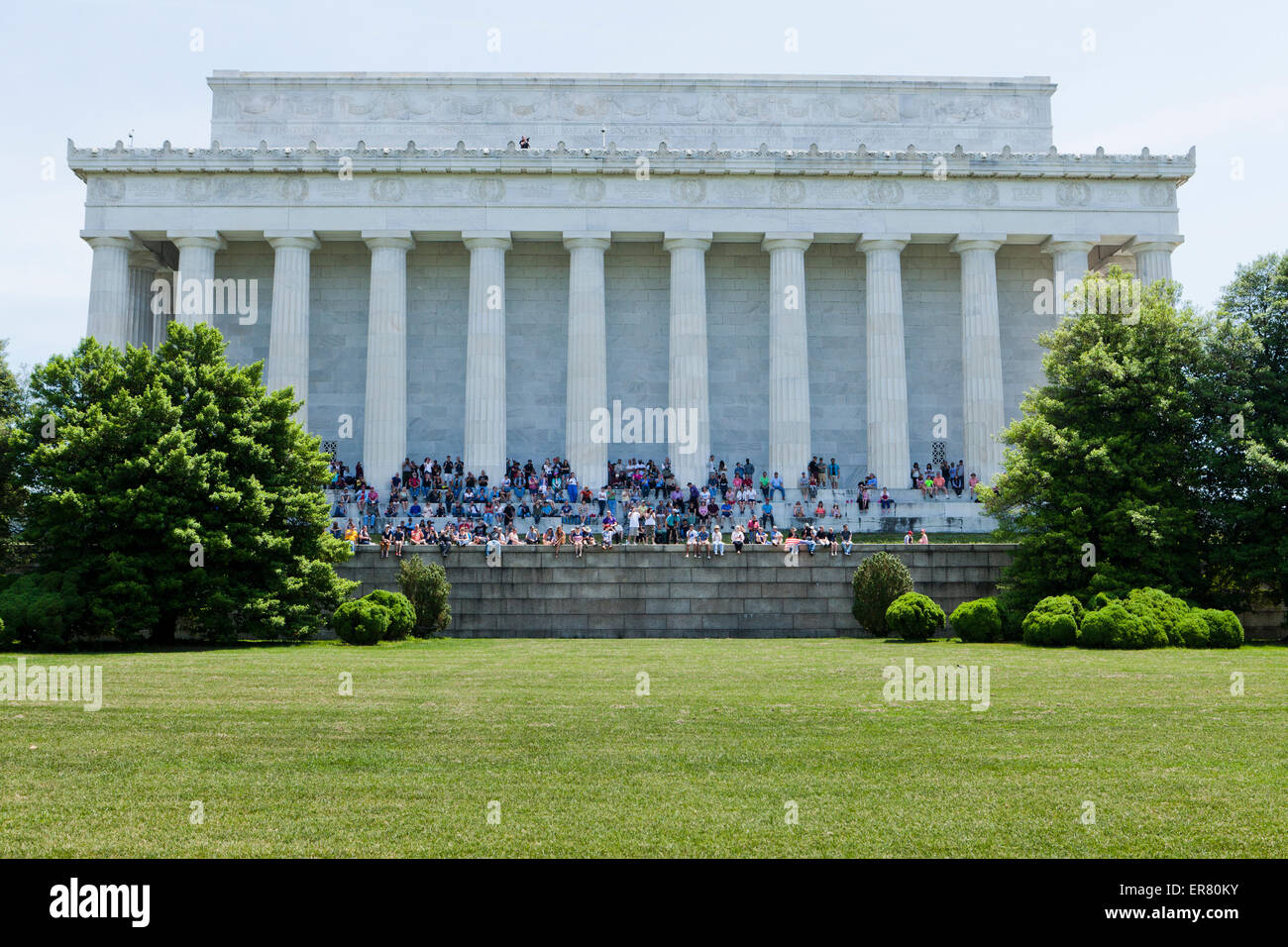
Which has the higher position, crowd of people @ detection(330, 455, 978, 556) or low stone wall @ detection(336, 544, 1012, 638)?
crowd of people @ detection(330, 455, 978, 556)

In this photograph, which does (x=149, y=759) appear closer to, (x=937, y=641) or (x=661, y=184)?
(x=937, y=641)

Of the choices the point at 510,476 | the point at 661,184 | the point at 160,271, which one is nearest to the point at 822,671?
the point at 510,476

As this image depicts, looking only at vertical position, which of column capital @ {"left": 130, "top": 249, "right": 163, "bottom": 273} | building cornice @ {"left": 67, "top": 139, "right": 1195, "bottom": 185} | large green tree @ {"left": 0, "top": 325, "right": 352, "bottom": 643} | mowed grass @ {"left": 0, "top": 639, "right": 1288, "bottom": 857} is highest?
building cornice @ {"left": 67, "top": 139, "right": 1195, "bottom": 185}

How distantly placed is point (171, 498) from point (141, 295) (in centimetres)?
3814

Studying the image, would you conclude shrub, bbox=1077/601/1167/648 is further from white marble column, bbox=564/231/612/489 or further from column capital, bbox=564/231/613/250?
column capital, bbox=564/231/613/250

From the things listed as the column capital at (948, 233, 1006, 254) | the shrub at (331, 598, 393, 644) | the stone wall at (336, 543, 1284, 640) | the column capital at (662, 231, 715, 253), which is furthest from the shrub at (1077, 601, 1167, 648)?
the column capital at (662, 231, 715, 253)

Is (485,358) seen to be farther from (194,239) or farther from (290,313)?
(194,239)

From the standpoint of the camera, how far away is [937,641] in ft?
116

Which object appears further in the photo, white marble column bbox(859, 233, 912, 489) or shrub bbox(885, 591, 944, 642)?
white marble column bbox(859, 233, 912, 489)

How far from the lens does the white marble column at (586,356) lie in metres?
61.5

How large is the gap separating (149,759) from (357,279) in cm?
→ 5780

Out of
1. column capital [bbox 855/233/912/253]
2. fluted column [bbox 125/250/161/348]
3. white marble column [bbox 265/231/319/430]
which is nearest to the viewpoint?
white marble column [bbox 265/231/319/430]

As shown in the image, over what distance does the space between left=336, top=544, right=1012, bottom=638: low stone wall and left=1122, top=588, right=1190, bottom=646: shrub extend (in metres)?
8.28

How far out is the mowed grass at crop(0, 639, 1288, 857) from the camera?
10.5 metres
